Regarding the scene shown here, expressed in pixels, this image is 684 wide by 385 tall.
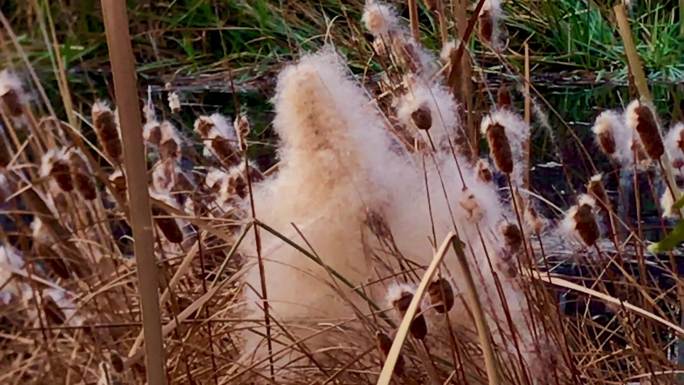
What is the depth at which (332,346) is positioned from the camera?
0.78m

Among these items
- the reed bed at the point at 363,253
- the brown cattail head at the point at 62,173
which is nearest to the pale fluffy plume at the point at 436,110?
the reed bed at the point at 363,253

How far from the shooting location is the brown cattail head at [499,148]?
0.63m

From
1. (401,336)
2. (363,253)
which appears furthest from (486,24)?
(401,336)

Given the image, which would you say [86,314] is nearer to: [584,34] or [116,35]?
[116,35]

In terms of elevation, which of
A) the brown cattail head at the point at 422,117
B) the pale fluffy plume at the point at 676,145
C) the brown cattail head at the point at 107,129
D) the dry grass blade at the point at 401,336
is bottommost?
the dry grass blade at the point at 401,336

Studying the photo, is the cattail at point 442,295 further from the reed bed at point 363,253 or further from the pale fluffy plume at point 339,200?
the pale fluffy plume at point 339,200

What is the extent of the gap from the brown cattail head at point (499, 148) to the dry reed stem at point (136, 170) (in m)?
0.27

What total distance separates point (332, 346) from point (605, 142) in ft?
0.76

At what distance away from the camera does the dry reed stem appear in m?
0.40

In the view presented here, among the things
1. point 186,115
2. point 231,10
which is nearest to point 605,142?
point 186,115

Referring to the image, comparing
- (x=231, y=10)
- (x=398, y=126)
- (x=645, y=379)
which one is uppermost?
(x=231, y=10)

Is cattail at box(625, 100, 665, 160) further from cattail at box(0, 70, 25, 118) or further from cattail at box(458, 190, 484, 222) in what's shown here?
cattail at box(0, 70, 25, 118)

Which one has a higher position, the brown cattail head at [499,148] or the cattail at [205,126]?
the cattail at [205,126]

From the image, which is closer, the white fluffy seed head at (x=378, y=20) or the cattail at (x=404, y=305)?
the cattail at (x=404, y=305)
